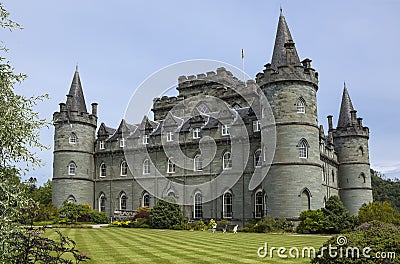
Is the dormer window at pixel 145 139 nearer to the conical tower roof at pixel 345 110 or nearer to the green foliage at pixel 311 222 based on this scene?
the green foliage at pixel 311 222

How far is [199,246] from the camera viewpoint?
58.3 feet

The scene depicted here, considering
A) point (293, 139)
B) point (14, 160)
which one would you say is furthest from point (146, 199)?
point (14, 160)

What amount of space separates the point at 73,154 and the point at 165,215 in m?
15.6

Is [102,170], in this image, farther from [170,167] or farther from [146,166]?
[170,167]

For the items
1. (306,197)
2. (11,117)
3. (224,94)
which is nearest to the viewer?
(11,117)

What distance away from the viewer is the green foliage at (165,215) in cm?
3297

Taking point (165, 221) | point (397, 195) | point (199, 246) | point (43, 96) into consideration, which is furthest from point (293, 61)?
point (397, 195)

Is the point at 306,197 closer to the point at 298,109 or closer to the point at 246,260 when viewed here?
the point at 298,109

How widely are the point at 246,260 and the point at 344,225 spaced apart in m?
17.5

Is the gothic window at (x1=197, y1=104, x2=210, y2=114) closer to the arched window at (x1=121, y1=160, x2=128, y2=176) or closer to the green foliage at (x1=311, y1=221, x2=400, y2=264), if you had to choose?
the arched window at (x1=121, y1=160, x2=128, y2=176)

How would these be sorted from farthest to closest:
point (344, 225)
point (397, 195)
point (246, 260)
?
point (397, 195) < point (344, 225) < point (246, 260)

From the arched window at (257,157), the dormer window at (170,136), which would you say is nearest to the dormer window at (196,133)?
the dormer window at (170,136)

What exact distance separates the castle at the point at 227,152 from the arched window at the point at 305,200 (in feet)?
0.25

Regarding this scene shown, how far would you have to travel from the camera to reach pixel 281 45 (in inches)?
1417
